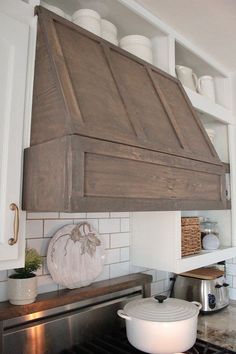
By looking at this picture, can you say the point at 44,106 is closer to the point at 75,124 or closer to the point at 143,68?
the point at 75,124

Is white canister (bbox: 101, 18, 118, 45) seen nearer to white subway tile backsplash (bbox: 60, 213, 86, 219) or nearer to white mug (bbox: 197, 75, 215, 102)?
white mug (bbox: 197, 75, 215, 102)

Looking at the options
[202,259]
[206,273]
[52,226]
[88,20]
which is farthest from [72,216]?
[206,273]

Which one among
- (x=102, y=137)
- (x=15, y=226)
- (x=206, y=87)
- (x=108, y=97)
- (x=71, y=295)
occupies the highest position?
(x=206, y=87)

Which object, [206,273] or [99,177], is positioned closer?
[99,177]

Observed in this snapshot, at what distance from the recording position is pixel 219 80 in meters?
2.31

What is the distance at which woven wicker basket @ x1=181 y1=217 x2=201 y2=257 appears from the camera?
1739mm

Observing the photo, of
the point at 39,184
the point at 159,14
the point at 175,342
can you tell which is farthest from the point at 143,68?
the point at 175,342

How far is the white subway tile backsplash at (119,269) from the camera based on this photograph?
1676mm

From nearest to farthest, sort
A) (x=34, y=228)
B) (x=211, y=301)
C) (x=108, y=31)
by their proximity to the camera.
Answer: (x=34, y=228) < (x=108, y=31) < (x=211, y=301)

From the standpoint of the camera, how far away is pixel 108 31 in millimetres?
1501

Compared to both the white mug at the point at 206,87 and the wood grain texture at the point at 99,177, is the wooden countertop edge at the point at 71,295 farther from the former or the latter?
the white mug at the point at 206,87

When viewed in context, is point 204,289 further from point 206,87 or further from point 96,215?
point 206,87

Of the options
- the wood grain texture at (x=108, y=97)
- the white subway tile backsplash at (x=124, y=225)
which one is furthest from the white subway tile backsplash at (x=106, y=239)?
the wood grain texture at (x=108, y=97)

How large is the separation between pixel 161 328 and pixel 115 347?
0.25 metres
